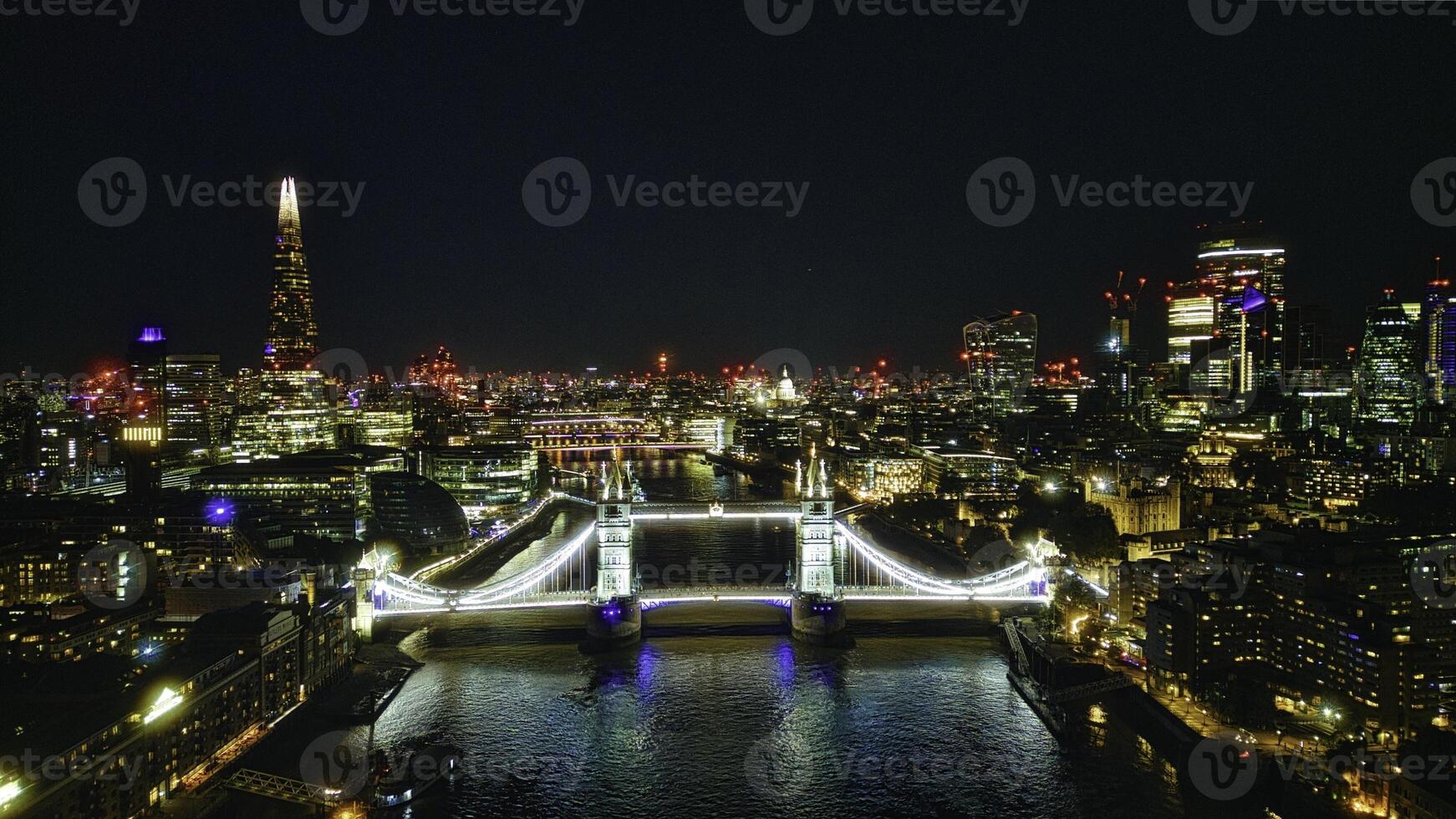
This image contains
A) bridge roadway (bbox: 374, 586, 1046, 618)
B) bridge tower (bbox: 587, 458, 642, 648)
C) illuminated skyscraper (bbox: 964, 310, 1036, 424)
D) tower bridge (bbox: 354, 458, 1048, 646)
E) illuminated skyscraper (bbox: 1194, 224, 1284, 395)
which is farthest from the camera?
illuminated skyscraper (bbox: 964, 310, 1036, 424)

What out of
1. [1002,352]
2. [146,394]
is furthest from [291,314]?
[1002,352]

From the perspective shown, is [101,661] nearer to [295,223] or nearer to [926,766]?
[926,766]

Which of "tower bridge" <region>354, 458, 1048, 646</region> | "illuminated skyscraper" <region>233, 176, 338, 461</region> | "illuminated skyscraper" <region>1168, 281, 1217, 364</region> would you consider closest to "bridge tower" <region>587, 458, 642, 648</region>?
"tower bridge" <region>354, 458, 1048, 646</region>

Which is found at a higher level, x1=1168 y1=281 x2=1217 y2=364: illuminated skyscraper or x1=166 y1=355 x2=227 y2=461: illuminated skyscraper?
x1=1168 y1=281 x2=1217 y2=364: illuminated skyscraper

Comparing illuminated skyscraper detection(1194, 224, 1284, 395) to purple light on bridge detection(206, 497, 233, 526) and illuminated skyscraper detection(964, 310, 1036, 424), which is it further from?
purple light on bridge detection(206, 497, 233, 526)

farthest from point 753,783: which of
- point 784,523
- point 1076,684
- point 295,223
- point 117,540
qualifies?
point 295,223

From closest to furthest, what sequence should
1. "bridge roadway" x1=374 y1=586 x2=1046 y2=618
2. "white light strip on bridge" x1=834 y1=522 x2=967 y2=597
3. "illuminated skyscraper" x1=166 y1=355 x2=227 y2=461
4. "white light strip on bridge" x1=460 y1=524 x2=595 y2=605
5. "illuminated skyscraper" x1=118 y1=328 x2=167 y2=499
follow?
"bridge roadway" x1=374 y1=586 x2=1046 y2=618 → "white light strip on bridge" x1=460 y1=524 x2=595 y2=605 → "white light strip on bridge" x1=834 y1=522 x2=967 y2=597 → "illuminated skyscraper" x1=118 y1=328 x2=167 y2=499 → "illuminated skyscraper" x1=166 y1=355 x2=227 y2=461
